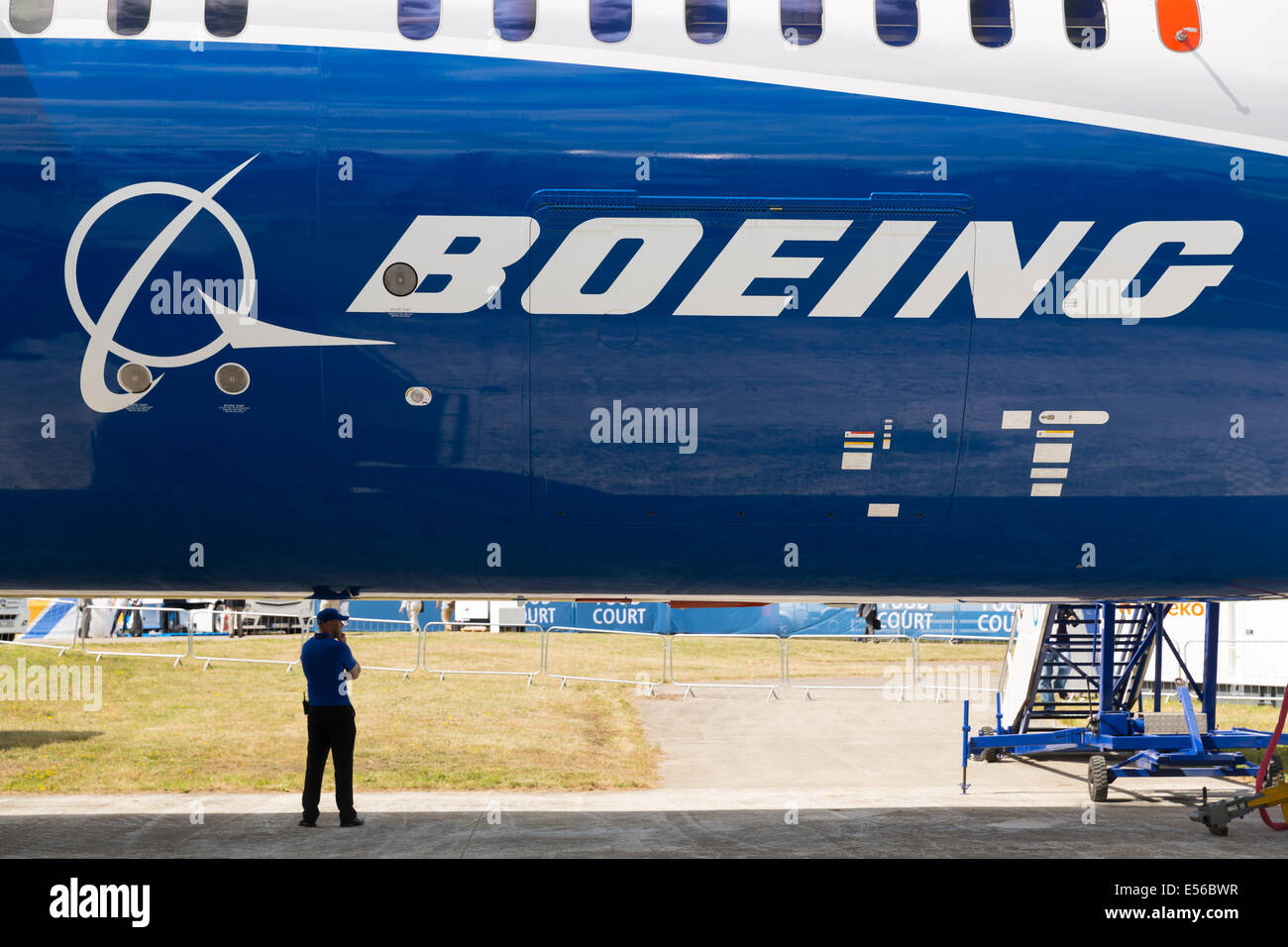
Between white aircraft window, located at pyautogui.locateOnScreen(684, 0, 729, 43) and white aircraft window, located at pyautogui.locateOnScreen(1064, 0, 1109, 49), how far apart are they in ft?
7.10

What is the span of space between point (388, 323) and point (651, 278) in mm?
1611

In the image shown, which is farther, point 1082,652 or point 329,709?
point 1082,652

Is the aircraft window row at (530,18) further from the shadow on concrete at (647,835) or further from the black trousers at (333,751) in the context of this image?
the shadow on concrete at (647,835)

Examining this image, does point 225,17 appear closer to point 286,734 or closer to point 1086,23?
point 1086,23

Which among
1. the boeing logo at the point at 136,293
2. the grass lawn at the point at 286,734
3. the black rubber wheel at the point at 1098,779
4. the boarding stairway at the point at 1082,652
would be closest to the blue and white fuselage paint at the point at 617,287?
the boeing logo at the point at 136,293

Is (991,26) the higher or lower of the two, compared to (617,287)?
higher

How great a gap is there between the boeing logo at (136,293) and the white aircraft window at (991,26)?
4120 mm

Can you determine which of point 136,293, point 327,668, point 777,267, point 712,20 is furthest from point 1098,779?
point 136,293

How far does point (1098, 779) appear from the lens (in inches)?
529

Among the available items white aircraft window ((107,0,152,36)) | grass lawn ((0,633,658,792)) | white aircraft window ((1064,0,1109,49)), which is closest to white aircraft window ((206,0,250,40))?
white aircraft window ((107,0,152,36))

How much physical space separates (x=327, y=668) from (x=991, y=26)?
8244mm

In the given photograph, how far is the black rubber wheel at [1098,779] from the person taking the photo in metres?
13.4
